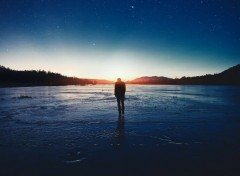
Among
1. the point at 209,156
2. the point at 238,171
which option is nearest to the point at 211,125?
the point at 209,156

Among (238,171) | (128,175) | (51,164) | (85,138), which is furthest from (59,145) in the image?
(238,171)

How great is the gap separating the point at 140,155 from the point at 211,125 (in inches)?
216

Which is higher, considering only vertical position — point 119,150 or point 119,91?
point 119,91

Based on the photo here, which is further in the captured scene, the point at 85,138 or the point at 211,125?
the point at 211,125

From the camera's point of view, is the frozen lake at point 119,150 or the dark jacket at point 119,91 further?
the dark jacket at point 119,91

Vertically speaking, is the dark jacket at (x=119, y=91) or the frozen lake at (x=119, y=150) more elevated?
the dark jacket at (x=119, y=91)

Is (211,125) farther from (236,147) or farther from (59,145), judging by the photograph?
(59,145)

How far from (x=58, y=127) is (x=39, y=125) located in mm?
1093

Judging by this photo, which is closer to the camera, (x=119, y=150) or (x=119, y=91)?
(x=119, y=150)

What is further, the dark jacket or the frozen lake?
the dark jacket

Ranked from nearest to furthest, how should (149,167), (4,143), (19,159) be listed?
(149,167), (19,159), (4,143)

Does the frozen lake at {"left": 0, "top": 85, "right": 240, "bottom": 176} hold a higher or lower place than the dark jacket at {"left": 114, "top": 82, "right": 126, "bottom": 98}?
lower

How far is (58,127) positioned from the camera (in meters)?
9.52

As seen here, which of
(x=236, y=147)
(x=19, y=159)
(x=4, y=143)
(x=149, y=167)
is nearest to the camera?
(x=149, y=167)
